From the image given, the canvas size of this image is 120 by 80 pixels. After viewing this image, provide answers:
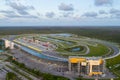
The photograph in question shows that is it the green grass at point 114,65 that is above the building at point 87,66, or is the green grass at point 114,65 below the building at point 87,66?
below

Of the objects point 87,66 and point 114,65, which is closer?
point 87,66

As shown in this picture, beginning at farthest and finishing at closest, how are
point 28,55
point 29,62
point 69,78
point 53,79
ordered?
point 28,55
point 29,62
point 69,78
point 53,79

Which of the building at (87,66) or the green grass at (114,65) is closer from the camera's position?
the building at (87,66)

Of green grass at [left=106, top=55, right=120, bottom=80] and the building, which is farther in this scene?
green grass at [left=106, top=55, right=120, bottom=80]

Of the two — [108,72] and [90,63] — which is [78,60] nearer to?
[90,63]


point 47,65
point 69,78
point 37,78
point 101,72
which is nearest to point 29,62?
point 47,65

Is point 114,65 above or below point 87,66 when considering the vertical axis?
below

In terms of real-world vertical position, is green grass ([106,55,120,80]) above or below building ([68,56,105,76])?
below

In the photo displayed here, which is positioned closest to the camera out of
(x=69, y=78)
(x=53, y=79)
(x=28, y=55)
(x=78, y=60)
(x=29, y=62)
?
(x=53, y=79)
